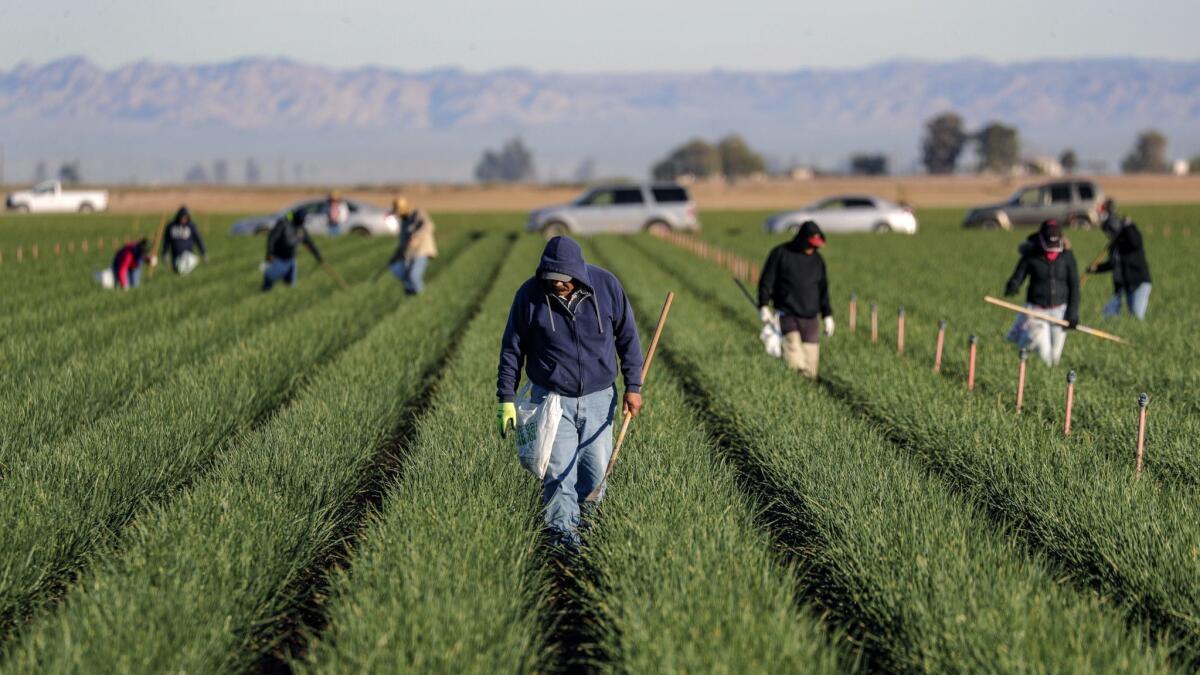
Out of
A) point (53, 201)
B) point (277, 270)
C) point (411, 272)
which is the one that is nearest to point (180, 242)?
point (277, 270)

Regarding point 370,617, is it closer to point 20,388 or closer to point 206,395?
point 206,395

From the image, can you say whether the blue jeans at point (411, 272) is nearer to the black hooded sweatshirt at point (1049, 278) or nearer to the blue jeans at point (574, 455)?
the black hooded sweatshirt at point (1049, 278)

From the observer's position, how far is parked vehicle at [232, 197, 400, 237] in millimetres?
41625

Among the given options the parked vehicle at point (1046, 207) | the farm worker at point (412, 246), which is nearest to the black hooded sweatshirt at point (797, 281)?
the farm worker at point (412, 246)

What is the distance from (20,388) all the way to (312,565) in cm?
542

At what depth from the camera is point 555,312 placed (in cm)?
680

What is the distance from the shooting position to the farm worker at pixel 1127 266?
15.5 meters

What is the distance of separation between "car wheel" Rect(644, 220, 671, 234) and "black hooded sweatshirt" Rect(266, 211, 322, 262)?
22.2 m

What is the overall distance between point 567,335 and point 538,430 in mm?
539

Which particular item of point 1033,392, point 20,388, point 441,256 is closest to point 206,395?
point 20,388

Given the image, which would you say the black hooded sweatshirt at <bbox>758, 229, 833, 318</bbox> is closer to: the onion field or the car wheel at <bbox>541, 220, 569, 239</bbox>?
the onion field

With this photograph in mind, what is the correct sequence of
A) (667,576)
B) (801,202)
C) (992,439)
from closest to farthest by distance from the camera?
(667,576) < (992,439) < (801,202)

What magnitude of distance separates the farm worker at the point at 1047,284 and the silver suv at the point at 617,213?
1127 inches

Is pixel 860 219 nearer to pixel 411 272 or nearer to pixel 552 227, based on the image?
pixel 552 227
